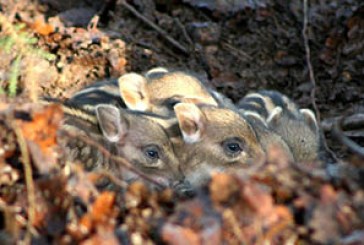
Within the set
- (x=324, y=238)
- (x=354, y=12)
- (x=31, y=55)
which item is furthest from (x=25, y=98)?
(x=354, y=12)

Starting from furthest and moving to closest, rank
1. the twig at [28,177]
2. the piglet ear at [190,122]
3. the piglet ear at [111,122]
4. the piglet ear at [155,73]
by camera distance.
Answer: the piglet ear at [155,73], the piglet ear at [190,122], the piglet ear at [111,122], the twig at [28,177]

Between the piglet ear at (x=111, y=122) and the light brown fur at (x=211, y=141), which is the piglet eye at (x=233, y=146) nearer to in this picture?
the light brown fur at (x=211, y=141)

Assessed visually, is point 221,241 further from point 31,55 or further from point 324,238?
point 31,55

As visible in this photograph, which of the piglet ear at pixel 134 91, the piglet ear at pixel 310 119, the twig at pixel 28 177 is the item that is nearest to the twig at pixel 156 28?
the piglet ear at pixel 134 91

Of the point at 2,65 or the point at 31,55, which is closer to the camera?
the point at 31,55

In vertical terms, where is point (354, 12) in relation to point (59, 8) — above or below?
above

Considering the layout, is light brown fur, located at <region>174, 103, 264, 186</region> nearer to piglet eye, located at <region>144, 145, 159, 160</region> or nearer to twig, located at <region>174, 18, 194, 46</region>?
piglet eye, located at <region>144, 145, 159, 160</region>

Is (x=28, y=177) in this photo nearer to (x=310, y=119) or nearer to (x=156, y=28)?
(x=310, y=119)
